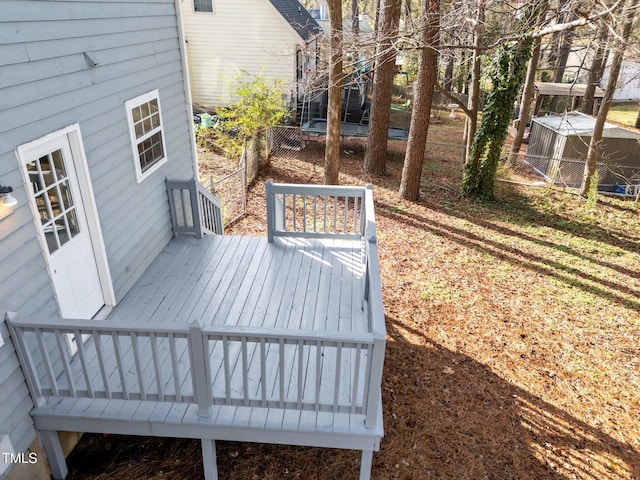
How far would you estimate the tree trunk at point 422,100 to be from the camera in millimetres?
8992

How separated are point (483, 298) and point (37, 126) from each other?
606cm

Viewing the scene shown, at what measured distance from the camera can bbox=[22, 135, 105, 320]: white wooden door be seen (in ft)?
11.6

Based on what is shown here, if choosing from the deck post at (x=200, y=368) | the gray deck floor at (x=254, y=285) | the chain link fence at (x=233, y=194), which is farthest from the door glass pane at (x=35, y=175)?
the chain link fence at (x=233, y=194)

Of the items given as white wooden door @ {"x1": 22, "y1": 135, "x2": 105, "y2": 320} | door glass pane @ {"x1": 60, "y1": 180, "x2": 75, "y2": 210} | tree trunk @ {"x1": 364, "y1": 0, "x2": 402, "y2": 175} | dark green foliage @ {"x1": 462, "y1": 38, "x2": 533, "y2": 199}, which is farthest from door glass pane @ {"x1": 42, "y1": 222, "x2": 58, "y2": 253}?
dark green foliage @ {"x1": 462, "y1": 38, "x2": 533, "y2": 199}

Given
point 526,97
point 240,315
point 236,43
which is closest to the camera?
point 240,315

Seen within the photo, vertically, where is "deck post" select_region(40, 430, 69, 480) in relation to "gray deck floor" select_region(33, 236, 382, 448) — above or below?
below

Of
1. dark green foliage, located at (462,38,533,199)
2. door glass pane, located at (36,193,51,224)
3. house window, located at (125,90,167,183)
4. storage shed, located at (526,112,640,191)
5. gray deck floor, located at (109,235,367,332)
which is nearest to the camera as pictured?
door glass pane, located at (36,193,51,224)

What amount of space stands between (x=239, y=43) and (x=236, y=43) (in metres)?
0.11

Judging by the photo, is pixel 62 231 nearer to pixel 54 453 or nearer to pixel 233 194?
pixel 54 453

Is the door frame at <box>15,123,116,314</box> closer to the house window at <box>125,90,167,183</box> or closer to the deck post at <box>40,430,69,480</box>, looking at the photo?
the house window at <box>125,90,167,183</box>

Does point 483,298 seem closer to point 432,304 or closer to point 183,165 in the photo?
point 432,304

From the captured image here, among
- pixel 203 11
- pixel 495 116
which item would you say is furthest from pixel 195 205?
pixel 203 11

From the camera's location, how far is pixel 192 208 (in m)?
6.02

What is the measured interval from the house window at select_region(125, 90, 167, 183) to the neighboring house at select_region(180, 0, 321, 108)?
11.0 metres
